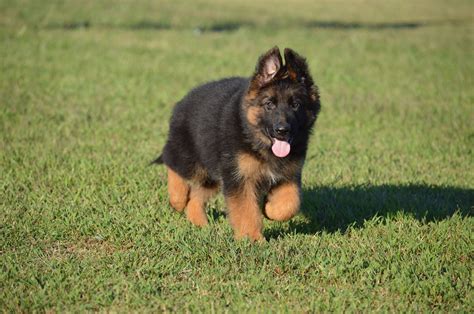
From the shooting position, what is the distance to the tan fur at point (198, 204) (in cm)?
641

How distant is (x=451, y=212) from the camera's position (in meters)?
6.80

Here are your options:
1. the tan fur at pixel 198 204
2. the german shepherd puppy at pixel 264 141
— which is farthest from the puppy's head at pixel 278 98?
the tan fur at pixel 198 204

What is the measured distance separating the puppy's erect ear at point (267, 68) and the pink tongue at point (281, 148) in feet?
1.62

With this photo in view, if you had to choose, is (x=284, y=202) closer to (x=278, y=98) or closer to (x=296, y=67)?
(x=278, y=98)

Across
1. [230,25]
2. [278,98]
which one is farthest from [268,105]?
[230,25]

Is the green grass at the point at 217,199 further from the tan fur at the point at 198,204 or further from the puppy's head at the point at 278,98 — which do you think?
the puppy's head at the point at 278,98

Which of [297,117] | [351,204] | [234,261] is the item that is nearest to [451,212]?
[351,204]

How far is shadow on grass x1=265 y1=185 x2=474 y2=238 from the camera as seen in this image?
644 centimetres

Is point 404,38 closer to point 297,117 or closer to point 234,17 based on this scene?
point 234,17

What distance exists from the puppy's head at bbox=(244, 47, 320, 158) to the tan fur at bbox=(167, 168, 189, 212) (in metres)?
1.29

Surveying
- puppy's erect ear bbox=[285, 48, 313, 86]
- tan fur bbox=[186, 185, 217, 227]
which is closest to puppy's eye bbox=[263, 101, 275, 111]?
puppy's erect ear bbox=[285, 48, 313, 86]

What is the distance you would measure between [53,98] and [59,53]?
487cm

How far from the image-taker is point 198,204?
6500mm

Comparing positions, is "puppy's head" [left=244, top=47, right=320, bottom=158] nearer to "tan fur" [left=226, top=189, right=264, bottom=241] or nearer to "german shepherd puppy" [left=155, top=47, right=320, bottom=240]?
"german shepherd puppy" [left=155, top=47, right=320, bottom=240]
